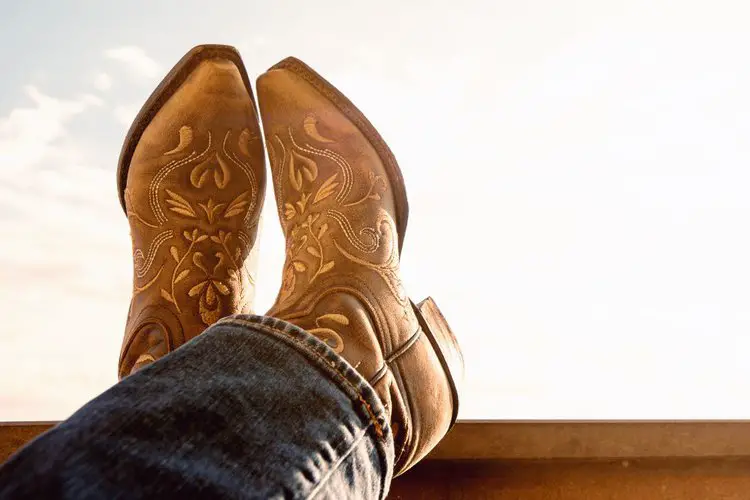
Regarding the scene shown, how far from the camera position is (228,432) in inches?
18.1

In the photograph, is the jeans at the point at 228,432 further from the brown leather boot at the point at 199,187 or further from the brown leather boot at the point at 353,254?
the brown leather boot at the point at 199,187

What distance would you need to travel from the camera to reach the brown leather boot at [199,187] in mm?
1077

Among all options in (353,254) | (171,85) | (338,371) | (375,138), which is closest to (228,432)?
(338,371)

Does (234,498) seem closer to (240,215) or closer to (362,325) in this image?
(362,325)

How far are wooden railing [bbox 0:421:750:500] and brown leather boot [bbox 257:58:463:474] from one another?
0.19 m

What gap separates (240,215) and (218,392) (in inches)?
25.8

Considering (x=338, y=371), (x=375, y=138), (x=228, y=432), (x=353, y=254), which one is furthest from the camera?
(x=375, y=138)

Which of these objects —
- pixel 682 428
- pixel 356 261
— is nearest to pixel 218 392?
pixel 356 261

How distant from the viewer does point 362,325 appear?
83cm

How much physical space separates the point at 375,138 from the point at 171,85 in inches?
14.1

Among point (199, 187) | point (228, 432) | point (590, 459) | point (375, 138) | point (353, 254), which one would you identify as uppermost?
point (375, 138)

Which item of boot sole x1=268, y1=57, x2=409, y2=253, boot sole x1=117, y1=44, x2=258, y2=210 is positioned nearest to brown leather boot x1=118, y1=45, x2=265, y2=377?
boot sole x1=117, y1=44, x2=258, y2=210

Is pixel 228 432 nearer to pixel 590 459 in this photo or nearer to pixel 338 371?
pixel 338 371

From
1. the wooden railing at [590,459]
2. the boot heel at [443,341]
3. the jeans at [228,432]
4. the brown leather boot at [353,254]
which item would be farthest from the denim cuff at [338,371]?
the wooden railing at [590,459]
